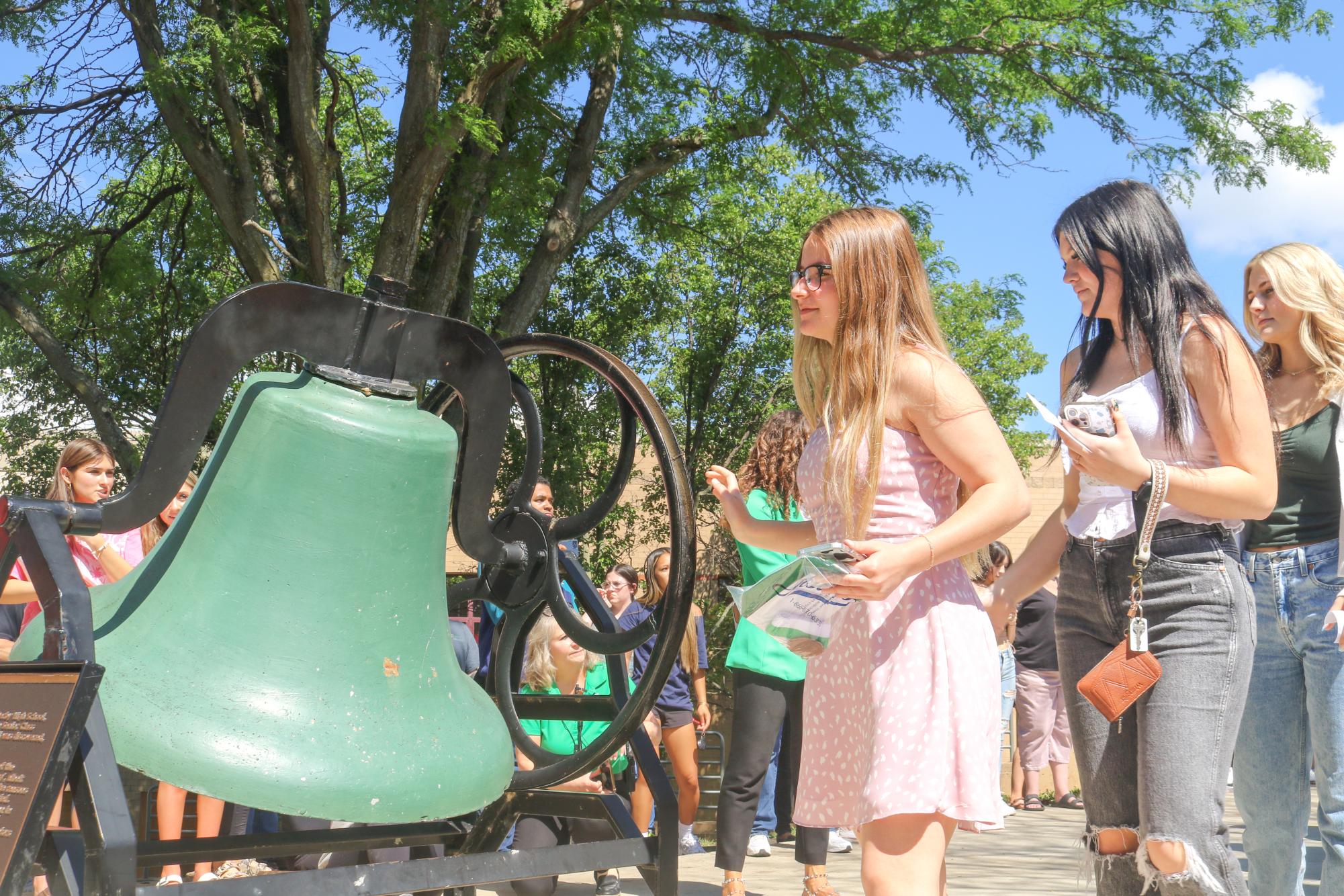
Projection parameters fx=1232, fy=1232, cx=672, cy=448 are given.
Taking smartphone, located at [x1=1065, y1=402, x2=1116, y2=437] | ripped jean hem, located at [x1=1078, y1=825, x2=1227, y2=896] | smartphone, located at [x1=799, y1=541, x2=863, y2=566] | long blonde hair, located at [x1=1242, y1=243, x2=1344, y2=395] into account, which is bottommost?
ripped jean hem, located at [x1=1078, y1=825, x2=1227, y2=896]

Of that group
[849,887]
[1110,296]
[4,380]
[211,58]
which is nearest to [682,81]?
[211,58]

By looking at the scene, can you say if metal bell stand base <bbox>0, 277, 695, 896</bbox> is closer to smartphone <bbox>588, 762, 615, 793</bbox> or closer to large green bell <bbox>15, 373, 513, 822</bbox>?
large green bell <bbox>15, 373, 513, 822</bbox>

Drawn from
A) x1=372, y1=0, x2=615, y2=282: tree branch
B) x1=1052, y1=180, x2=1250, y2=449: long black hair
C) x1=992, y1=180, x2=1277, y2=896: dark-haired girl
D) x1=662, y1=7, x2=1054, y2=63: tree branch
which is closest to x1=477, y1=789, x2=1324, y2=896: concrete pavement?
x1=992, y1=180, x2=1277, y2=896: dark-haired girl

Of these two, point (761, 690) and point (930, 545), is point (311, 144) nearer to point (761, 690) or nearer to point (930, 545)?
point (761, 690)

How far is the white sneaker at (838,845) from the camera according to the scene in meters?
6.33

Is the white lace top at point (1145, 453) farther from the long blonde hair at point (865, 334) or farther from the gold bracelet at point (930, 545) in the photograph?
the gold bracelet at point (930, 545)

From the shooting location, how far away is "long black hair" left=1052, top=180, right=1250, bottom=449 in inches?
95.3

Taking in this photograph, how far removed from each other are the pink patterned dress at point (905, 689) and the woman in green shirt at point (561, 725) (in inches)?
102

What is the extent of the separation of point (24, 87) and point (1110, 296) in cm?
991

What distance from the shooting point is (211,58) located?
306 inches

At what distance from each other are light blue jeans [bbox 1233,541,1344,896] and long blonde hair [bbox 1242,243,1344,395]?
443 mm

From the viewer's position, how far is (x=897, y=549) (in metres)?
2.01

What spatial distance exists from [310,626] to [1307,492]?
2.28 m

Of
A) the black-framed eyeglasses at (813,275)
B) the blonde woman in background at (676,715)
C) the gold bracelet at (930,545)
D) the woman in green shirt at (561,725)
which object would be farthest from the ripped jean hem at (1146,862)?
the blonde woman in background at (676,715)
